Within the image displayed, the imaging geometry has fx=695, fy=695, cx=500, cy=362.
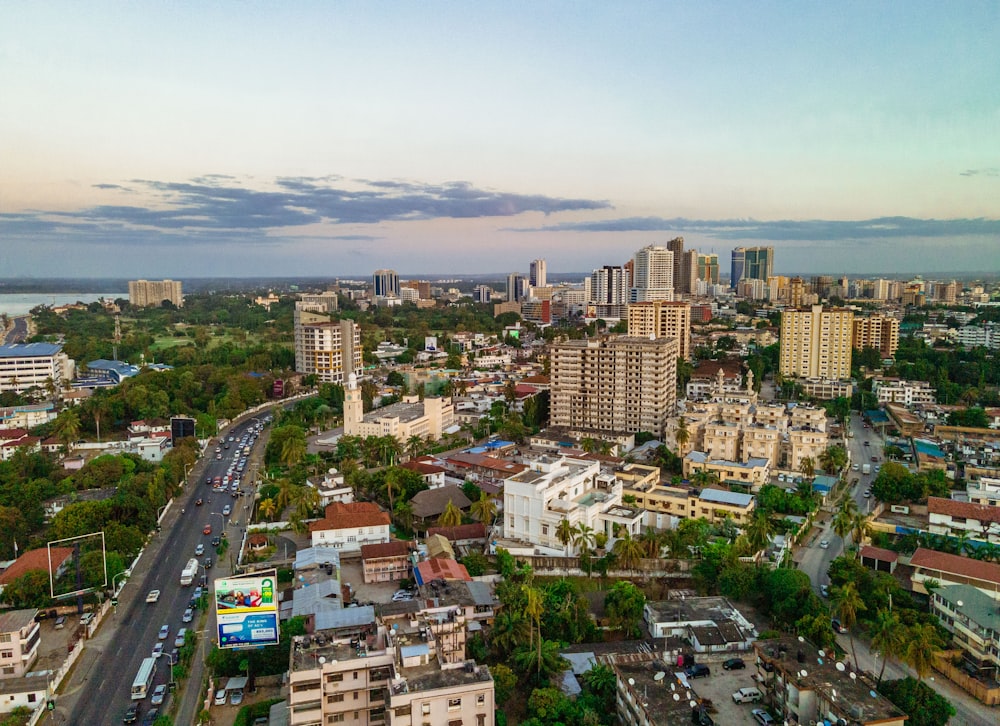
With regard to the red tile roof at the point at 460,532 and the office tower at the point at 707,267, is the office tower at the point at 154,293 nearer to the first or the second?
the red tile roof at the point at 460,532

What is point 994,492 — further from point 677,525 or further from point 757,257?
point 757,257

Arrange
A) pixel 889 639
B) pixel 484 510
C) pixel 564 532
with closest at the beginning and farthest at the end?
pixel 889 639, pixel 564 532, pixel 484 510

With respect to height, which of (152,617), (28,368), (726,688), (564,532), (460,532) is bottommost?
(152,617)

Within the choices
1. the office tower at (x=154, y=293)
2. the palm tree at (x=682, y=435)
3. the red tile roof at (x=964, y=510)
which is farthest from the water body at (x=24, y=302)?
the red tile roof at (x=964, y=510)

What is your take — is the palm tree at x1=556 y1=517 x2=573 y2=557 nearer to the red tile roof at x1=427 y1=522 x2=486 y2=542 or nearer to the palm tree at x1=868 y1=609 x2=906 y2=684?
the red tile roof at x1=427 y1=522 x2=486 y2=542

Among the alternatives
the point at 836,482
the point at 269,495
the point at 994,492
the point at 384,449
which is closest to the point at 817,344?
the point at 836,482

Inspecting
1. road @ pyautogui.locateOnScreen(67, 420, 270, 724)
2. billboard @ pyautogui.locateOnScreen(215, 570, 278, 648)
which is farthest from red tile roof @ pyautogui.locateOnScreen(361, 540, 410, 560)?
billboard @ pyautogui.locateOnScreen(215, 570, 278, 648)

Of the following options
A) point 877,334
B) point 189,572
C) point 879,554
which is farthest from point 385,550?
point 877,334

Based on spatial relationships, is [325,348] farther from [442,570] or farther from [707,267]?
[707,267]
